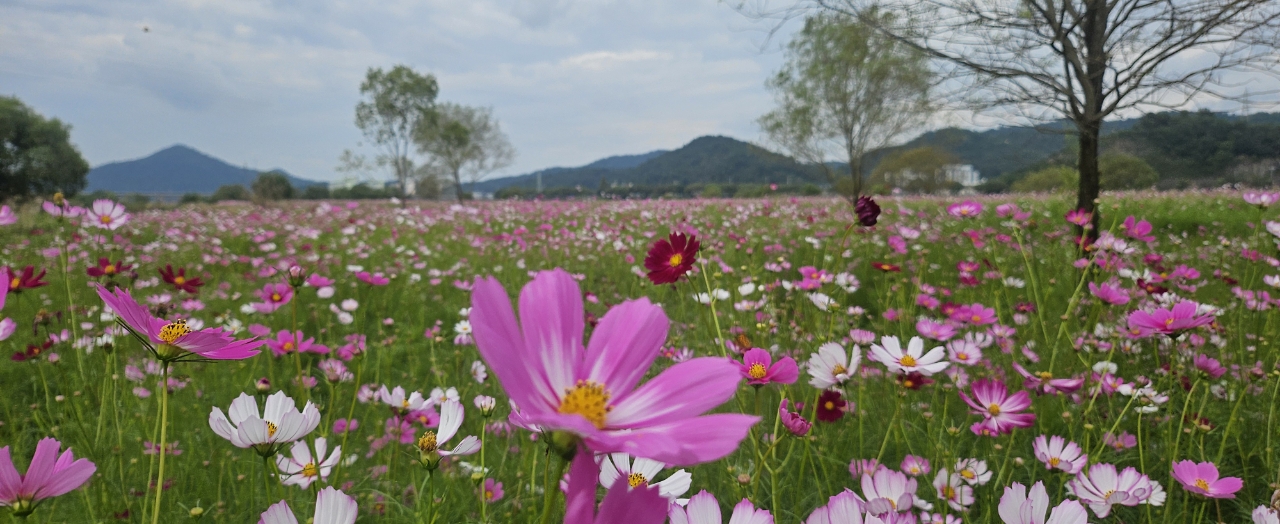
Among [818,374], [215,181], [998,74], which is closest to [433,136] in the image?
[998,74]

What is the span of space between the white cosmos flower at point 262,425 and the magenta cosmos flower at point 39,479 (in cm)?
12

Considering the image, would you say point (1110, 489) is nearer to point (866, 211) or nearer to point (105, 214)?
point (866, 211)

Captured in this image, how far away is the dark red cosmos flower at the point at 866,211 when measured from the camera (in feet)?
3.88

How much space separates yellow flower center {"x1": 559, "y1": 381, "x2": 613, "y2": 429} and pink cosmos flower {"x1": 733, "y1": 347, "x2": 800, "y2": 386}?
0.31 metres

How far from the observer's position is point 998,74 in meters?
3.06

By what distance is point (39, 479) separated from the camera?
49 centimetres

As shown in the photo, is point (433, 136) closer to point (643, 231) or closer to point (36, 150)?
point (36, 150)

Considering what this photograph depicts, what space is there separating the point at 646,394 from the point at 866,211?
0.98 metres

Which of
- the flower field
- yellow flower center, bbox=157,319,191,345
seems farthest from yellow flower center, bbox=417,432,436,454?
yellow flower center, bbox=157,319,191,345

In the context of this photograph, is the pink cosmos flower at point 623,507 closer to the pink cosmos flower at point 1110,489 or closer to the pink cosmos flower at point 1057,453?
the pink cosmos flower at point 1110,489

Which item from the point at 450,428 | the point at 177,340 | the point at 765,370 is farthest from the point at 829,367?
the point at 177,340

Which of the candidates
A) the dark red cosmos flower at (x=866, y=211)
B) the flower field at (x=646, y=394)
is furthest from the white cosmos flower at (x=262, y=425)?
the dark red cosmos flower at (x=866, y=211)

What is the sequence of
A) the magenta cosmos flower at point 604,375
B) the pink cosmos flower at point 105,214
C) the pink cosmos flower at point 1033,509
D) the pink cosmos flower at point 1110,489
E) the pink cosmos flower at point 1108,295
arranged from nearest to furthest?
the magenta cosmos flower at point 604,375
the pink cosmos flower at point 1033,509
the pink cosmos flower at point 1110,489
the pink cosmos flower at point 1108,295
the pink cosmos flower at point 105,214

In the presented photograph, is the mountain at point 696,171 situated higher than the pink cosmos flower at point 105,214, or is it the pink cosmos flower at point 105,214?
the mountain at point 696,171
